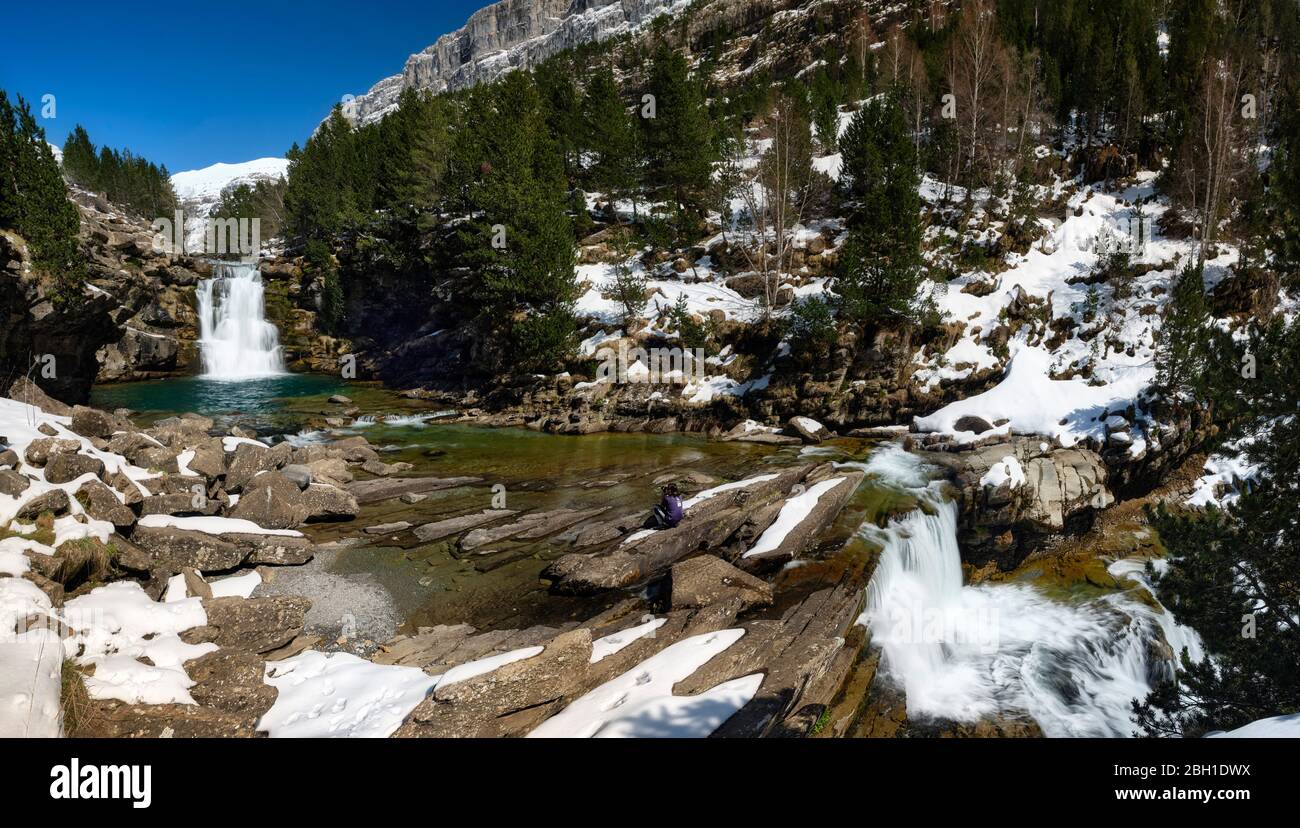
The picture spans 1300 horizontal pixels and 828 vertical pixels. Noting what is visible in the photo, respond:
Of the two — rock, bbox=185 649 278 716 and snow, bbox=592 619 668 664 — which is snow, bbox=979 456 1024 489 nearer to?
snow, bbox=592 619 668 664

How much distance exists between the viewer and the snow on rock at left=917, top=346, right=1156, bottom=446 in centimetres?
2161

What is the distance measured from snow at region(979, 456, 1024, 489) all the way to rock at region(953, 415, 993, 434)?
14.3ft

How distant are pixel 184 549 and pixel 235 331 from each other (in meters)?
54.3

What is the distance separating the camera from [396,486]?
18.9 metres

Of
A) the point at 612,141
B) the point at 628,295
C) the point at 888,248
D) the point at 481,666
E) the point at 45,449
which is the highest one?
the point at 612,141

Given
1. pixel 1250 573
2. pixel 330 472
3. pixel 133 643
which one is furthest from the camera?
pixel 330 472

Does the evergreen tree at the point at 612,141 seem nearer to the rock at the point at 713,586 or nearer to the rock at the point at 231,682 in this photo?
the rock at the point at 713,586

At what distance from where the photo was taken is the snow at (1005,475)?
57.2 ft

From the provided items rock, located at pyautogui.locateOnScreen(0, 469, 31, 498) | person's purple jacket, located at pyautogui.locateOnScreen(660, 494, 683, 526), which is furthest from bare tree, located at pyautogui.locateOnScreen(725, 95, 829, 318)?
rock, located at pyautogui.locateOnScreen(0, 469, 31, 498)

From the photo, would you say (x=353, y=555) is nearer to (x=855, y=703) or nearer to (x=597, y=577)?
(x=597, y=577)

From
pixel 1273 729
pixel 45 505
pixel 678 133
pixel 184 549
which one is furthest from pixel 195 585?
pixel 678 133

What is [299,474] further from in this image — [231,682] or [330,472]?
[231,682]

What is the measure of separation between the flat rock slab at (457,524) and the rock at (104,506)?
6.05 m
